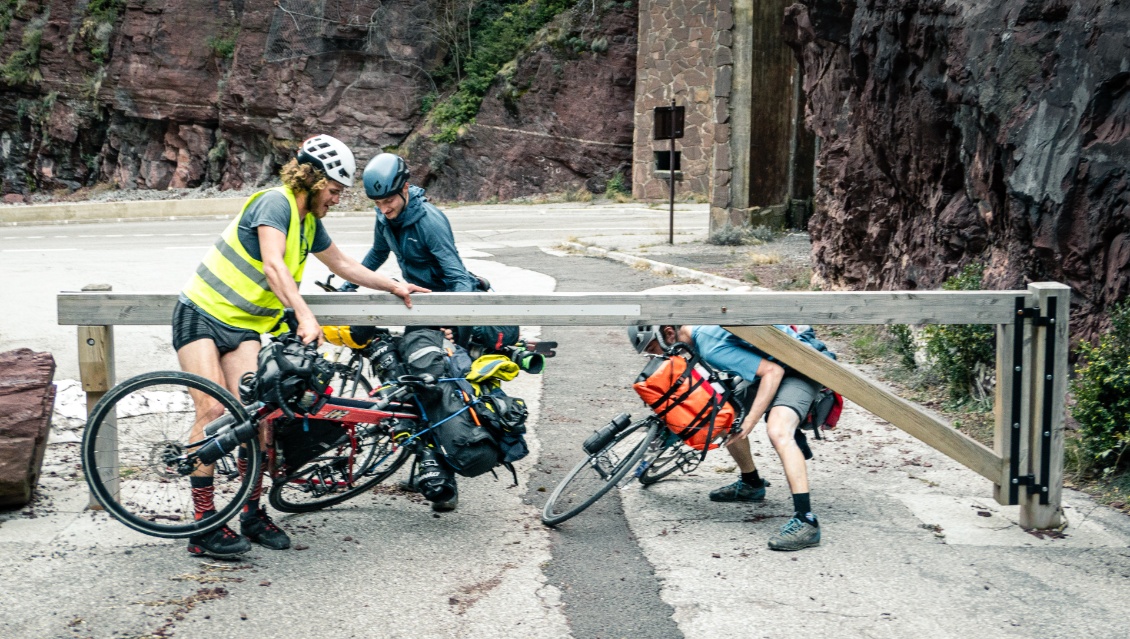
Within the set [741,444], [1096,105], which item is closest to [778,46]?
[1096,105]

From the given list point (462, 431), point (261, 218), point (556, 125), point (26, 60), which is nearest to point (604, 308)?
point (462, 431)

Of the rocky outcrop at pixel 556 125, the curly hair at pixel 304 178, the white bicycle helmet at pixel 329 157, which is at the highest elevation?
the rocky outcrop at pixel 556 125

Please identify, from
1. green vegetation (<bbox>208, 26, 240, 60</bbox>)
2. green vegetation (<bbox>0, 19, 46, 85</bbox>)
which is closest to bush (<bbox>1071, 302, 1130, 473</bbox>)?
green vegetation (<bbox>208, 26, 240, 60</bbox>)

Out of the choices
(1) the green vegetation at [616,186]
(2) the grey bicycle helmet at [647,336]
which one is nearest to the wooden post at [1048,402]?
(2) the grey bicycle helmet at [647,336]

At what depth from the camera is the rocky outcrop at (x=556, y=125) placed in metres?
35.7

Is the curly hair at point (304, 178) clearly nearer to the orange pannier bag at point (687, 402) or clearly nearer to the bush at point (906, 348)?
the orange pannier bag at point (687, 402)

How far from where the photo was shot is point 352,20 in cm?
3725

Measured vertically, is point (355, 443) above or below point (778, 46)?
below

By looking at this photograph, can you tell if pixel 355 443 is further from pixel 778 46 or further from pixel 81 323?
pixel 778 46

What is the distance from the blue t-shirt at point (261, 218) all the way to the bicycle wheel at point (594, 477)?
5.47 feet

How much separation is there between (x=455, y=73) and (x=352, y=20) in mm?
3643

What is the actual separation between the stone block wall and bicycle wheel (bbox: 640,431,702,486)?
1043 inches

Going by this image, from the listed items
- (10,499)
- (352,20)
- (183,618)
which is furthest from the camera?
(352,20)

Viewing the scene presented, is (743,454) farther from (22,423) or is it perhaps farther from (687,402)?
(22,423)
